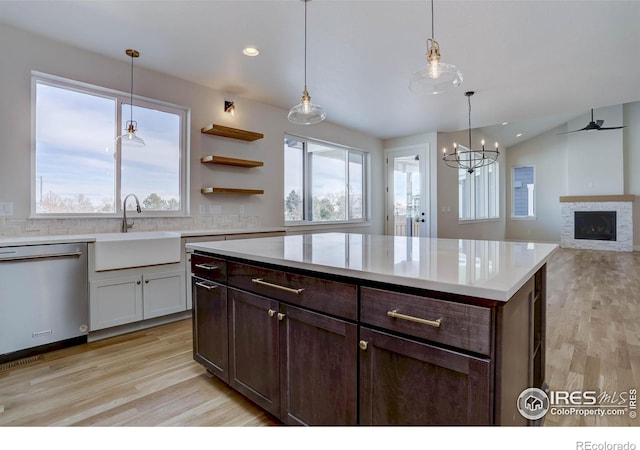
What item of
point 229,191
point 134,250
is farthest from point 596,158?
point 134,250

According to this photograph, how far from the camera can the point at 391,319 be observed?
44.3 inches

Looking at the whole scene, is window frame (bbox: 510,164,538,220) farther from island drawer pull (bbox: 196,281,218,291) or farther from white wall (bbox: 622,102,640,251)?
A: island drawer pull (bbox: 196,281,218,291)

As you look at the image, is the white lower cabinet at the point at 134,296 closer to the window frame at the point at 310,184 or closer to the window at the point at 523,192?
the window frame at the point at 310,184

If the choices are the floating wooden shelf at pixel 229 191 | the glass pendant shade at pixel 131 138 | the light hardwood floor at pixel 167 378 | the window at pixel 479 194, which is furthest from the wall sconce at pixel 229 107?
the window at pixel 479 194

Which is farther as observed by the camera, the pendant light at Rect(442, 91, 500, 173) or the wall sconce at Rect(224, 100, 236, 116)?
the pendant light at Rect(442, 91, 500, 173)

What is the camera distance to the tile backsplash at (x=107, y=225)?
276 centimetres

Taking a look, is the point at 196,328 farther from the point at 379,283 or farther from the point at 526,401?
the point at 526,401

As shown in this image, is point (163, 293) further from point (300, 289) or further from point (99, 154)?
point (300, 289)

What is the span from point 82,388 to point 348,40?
3305mm

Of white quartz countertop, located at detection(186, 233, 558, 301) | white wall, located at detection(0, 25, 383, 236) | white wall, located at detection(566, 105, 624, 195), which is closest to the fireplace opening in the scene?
white wall, located at detection(566, 105, 624, 195)

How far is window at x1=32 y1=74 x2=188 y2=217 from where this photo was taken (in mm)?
2957

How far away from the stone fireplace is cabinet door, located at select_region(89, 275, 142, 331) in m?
10.2

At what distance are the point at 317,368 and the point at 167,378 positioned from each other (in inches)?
51.4

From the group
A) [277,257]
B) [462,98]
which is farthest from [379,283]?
[462,98]
